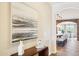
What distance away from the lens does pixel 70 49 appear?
2.25 metres

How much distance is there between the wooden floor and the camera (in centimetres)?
221

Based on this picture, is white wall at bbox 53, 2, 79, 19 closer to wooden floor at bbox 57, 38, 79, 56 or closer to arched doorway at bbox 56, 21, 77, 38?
arched doorway at bbox 56, 21, 77, 38

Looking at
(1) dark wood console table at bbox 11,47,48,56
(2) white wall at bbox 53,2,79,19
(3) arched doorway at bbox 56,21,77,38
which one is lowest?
(1) dark wood console table at bbox 11,47,48,56

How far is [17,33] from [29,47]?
326 millimetres

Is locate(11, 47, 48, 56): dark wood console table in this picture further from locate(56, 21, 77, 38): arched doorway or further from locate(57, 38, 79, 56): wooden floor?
locate(56, 21, 77, 38): arched doorway

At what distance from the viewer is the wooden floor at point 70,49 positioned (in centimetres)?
221

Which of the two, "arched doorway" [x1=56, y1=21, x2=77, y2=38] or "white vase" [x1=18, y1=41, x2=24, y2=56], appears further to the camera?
"arched doorway" [x1=56, y1=21, x2=77, y2=38]

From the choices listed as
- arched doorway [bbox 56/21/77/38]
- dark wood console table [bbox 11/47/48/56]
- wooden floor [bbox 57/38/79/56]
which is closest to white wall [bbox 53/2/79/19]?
arched doorway [bbox 56/21/77/38]

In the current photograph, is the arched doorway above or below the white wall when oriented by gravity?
below

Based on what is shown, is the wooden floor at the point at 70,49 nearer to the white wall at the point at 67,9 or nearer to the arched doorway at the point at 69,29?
the arched doorway at the point at 69,29

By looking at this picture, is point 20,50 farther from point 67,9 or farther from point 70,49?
point 67,9

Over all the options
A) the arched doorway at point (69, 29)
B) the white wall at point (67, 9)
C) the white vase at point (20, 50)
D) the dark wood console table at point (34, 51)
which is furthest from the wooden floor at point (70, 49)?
the white vase at point (20, 50)

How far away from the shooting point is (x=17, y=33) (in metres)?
2.15

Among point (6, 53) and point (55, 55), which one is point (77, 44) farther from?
point (6, 53)
